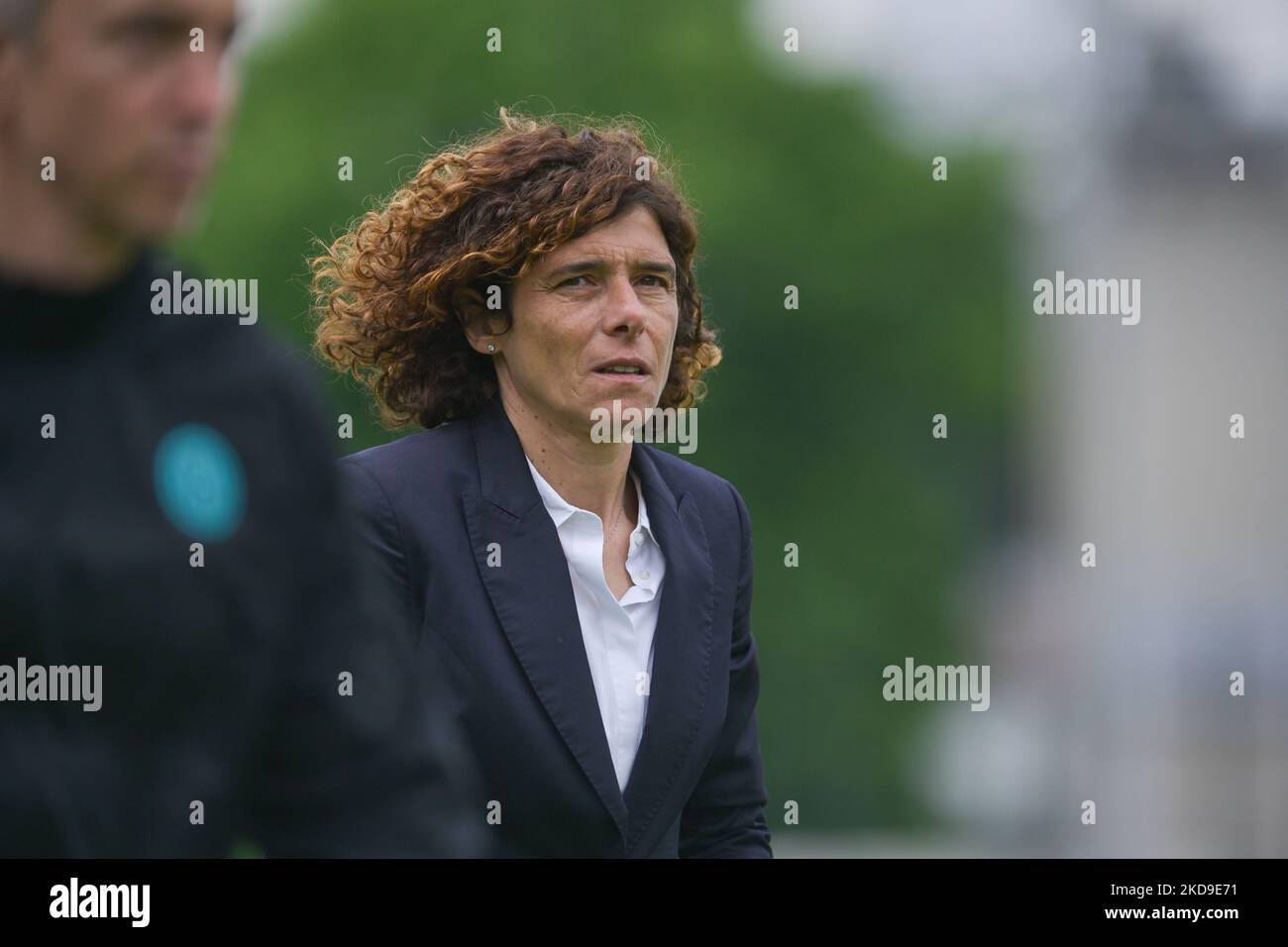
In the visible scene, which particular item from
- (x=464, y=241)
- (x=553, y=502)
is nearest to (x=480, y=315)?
(x=464, y=241)

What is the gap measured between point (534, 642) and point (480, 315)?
0.67 m

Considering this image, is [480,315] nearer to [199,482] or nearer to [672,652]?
[672,652]

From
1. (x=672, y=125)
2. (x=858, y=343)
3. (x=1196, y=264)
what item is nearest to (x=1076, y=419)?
(x=1196, y=264)

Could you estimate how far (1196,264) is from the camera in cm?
2892

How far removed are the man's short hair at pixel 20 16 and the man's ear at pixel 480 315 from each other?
189 cm

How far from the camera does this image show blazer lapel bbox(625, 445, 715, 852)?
351 cm

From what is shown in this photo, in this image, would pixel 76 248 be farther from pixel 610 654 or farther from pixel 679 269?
pixel 679 269

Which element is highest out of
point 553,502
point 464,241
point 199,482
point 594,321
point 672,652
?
point 464,241

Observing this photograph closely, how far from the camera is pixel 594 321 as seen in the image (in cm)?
360

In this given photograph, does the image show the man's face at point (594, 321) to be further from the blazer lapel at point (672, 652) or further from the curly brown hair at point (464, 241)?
the blazer lapel at point (672, 652)

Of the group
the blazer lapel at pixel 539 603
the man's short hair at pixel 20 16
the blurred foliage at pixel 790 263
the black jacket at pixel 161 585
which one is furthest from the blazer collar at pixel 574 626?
the blurred foliage at pixel 790 263

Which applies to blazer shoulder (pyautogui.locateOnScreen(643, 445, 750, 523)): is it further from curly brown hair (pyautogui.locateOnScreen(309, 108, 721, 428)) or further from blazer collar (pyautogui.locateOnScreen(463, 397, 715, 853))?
curly brown hair (pyautogui.locateOnScreen(309, 108, 721, 428))

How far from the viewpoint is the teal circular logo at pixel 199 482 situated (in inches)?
72.9

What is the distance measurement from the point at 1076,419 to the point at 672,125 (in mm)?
11585
